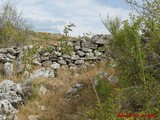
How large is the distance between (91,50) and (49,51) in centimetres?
165

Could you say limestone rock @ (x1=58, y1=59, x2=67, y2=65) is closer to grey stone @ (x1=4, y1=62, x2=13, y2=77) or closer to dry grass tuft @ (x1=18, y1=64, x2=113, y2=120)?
grey stone @ (x1=4, y1=62, x2=13, y2=77)

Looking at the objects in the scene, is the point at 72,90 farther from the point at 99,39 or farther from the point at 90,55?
the point at 99,39

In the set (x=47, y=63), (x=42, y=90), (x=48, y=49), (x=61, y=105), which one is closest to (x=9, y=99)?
(x=42, y=90)

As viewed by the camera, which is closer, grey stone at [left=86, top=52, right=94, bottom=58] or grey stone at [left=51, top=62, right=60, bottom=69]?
grey stone at [left=51, top=62, right=60, bottom=69]

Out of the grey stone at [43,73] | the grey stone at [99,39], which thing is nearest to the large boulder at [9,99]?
the grey stone at [43,73]

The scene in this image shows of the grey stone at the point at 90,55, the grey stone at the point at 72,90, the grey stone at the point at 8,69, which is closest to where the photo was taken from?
the grey stone at the point at 72,90

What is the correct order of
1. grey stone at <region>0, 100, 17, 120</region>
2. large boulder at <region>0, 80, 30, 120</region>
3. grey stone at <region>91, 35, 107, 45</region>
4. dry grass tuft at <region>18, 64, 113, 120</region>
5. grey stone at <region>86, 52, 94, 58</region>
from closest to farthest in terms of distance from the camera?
dry grass tuft at <region>18, 64, 113, 120</region>
grey stone at <region>0, 100, 17, 120</region>
large boulder at <region>0, 80, 30, 120</region>
grey stone at <region>86, 52, 94, 58</region>
grey stone at <region>91, 35, 107, 45</region>

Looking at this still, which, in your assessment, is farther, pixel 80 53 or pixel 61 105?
pixel 80 53

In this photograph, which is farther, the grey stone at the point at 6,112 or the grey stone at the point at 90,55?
the grey stone at the point at 90,55

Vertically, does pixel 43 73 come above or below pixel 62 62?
below

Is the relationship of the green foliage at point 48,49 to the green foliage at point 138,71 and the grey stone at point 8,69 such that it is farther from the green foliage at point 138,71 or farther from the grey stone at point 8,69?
the green foliage at point 138,71

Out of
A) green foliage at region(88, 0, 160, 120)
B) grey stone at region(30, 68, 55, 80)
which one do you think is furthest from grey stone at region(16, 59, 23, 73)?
green foliage at region(88, 0, 160, 120)

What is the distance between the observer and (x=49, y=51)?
13.9 metres

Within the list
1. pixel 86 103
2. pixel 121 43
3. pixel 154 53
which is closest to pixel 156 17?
pixel 154 53
